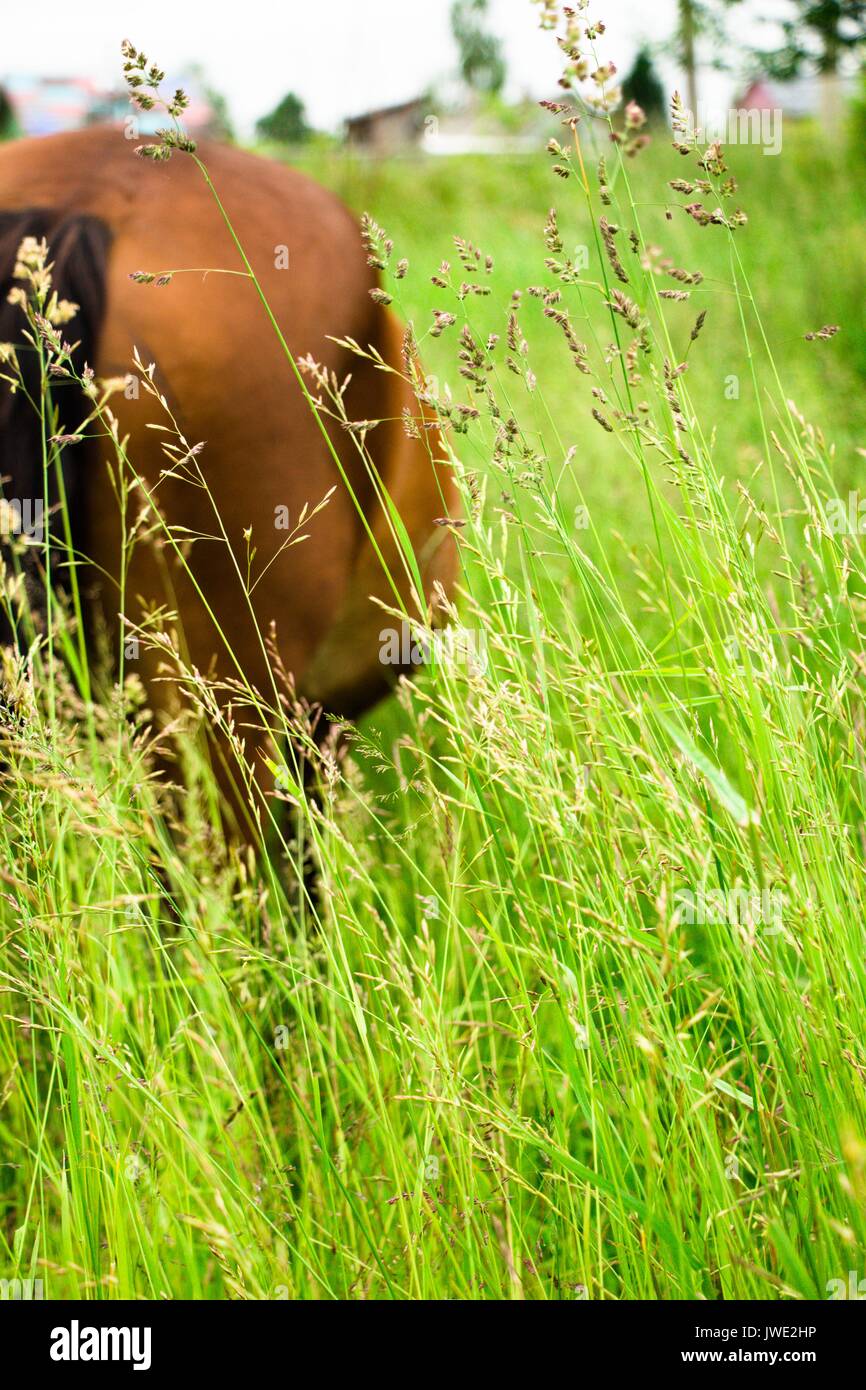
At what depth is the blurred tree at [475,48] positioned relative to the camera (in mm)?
32406

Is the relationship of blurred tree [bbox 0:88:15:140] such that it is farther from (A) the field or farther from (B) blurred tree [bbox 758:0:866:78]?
(A) the field

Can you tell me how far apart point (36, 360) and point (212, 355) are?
0.30 metres

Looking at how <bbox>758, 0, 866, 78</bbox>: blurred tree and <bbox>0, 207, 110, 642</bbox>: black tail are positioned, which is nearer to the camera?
<bbox>0, 207, 110, 642</bbox>: black tail

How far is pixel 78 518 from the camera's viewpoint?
5.72 ft

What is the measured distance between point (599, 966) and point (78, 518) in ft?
3.95

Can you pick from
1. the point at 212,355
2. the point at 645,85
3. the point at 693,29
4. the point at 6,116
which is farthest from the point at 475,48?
the point at 212,355

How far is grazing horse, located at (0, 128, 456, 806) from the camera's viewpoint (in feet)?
5.52

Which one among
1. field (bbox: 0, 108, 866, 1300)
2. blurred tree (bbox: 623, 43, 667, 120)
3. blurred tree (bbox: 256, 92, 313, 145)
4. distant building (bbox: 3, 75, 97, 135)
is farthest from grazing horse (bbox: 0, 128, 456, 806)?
blurred tree (bbox: 623, 43, 667, 120)

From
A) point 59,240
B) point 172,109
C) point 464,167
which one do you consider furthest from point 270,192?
point 464,167

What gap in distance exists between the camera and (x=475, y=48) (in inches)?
1339

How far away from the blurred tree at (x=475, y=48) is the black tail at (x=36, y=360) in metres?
35.6

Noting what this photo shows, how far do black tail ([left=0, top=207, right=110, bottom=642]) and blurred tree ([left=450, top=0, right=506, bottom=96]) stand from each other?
35617 millimetres

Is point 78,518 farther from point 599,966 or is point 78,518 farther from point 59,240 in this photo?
point 599,966

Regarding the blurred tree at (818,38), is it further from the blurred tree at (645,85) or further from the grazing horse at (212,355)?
the blurred tree at (645,85)
